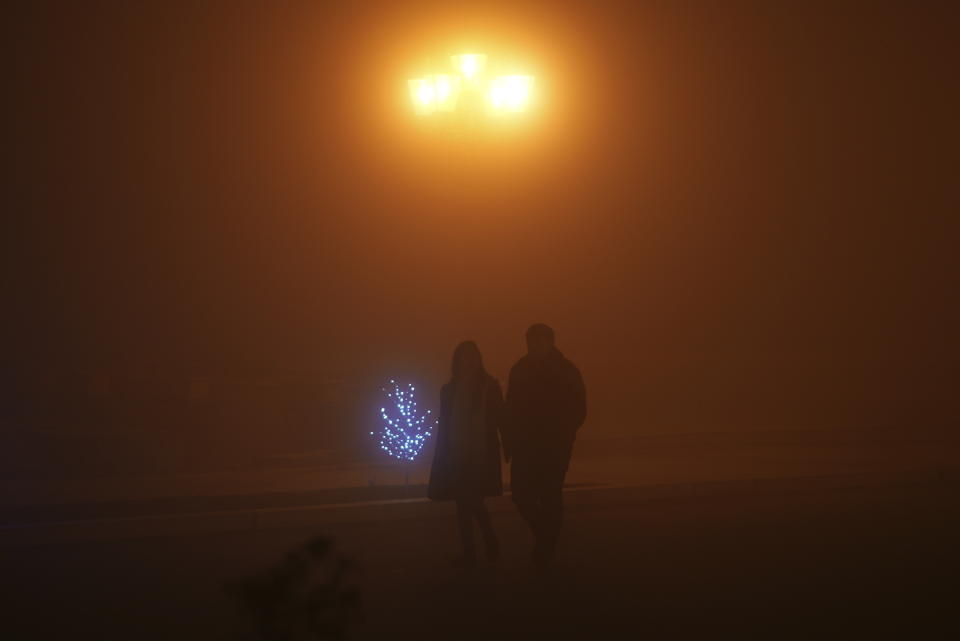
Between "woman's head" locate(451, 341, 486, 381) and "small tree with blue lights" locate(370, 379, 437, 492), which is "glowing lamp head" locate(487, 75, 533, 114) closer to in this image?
"small tree with blue lights" locate(370, 379, 437, 492)

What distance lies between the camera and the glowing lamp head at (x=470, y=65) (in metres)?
15.7

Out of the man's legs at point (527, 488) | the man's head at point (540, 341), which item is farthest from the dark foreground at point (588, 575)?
the man's head at point (540, 341)

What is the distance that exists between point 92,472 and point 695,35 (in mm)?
13833

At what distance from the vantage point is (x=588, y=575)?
32.0 feet

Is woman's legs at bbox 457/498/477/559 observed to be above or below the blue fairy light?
below

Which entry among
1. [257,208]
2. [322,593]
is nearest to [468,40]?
[257,208]

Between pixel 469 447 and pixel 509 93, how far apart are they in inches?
253

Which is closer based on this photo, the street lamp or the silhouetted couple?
the silhouetted couple

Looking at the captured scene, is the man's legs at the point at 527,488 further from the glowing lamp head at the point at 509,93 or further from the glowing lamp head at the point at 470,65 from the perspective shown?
the glowing lamp head at the point at 470,65

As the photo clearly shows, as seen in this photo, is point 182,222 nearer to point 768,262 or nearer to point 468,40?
point 468,40

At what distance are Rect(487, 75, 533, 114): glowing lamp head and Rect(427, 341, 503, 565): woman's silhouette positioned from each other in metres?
5.83

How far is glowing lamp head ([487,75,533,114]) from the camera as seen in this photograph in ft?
51.6

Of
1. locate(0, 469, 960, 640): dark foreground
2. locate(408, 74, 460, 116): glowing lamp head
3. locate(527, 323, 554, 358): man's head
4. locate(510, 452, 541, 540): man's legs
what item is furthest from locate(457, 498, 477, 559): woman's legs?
Result: locate(408, 74, 460, 116): glowing lamp head

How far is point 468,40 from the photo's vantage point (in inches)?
910
